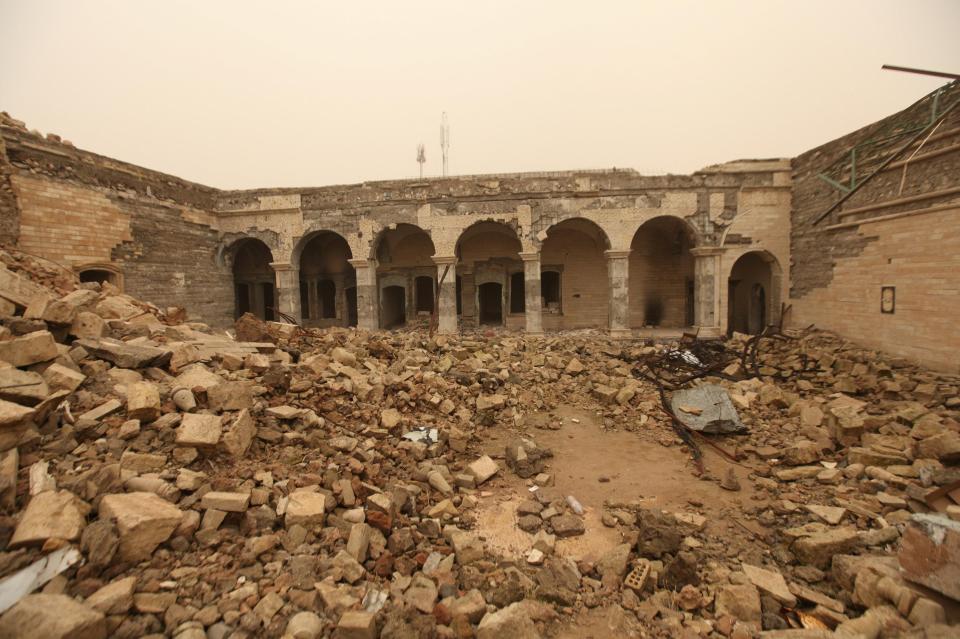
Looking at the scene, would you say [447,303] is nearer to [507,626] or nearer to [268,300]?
[268,300]

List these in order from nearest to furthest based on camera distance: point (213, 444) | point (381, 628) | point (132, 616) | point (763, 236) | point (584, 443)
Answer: point (132, 616)
point (381, 628)
point (213, 444)
point (584, 443)
point (763, 236)

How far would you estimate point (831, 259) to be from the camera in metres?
10.2

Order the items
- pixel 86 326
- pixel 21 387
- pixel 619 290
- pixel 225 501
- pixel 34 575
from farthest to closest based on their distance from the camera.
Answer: pixel 619 290 → pixel 86 326 → pixel 21 387 → pixel 225 501 → pixel 34 575

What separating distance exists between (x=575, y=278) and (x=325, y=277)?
1031cm

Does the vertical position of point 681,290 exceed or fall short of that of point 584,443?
it exceeds it

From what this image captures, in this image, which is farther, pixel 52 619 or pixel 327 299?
pixel 327 299

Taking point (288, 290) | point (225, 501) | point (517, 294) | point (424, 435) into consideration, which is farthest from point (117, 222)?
point (517, 294)

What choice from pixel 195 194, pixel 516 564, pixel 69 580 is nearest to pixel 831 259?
pixel 516 564

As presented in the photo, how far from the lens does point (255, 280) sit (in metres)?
15.9

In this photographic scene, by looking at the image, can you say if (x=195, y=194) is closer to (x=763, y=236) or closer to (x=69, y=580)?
(x=69, y=580)

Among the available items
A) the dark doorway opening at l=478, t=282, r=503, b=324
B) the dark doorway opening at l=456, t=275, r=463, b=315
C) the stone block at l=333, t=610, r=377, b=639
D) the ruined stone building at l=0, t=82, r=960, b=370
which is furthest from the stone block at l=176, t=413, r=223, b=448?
the dark doorway opening at l=478, t=282, r=503, b=324

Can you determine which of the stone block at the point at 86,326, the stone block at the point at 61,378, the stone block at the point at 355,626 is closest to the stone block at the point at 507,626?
the stone block at the point at 355,626

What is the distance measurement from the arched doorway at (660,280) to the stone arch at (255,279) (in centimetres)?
1428

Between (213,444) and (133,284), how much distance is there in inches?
426
